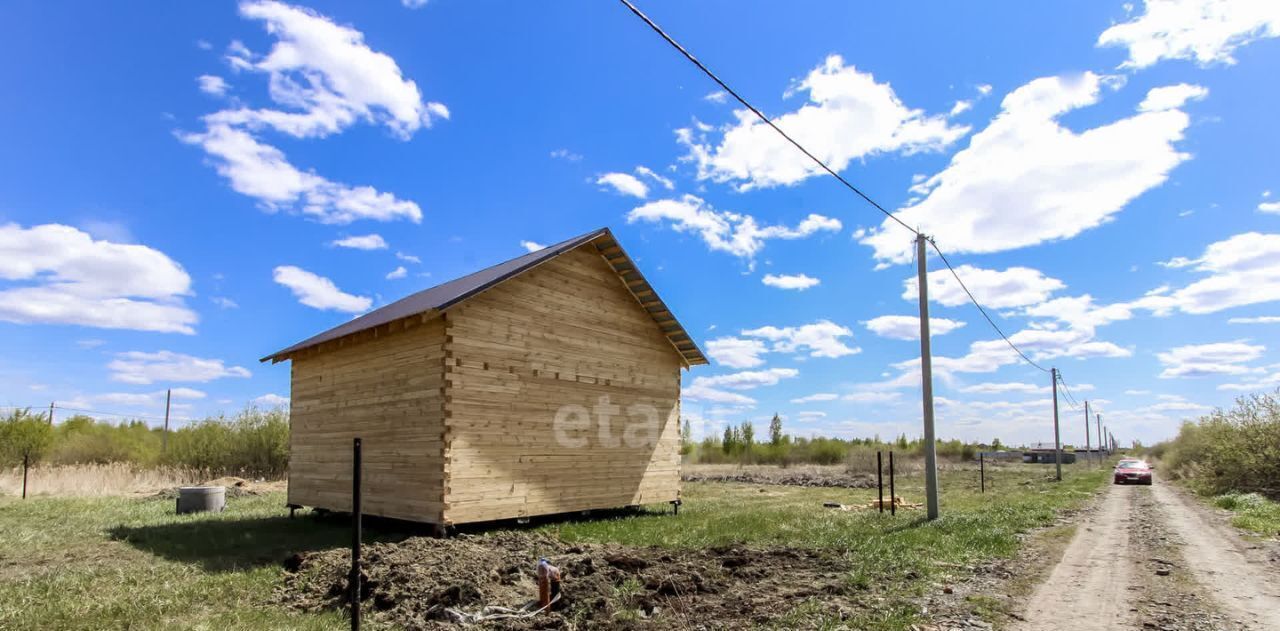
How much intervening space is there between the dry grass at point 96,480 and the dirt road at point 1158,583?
86.4ft

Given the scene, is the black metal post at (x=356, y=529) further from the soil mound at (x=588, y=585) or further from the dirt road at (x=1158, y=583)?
the dirt road at (x=1158, y=583)

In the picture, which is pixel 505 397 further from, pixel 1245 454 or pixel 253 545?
pixel 1245 454

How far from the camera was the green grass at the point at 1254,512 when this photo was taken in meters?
15.1

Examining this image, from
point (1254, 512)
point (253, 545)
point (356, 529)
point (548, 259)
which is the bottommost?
point (1254, 512)

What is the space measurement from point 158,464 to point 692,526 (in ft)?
92.2

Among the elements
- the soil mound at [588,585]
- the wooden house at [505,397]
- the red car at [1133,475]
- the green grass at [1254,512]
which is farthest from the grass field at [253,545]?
the red car at [1133,475]

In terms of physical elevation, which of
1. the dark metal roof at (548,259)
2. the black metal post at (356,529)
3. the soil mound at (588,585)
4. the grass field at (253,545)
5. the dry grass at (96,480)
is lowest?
the dry grass at (96,480)

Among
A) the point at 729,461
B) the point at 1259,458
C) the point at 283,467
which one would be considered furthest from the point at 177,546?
the point at 729,461

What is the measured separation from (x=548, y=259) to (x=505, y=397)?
2.98 meters

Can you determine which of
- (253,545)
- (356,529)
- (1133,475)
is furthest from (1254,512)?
(253,545)

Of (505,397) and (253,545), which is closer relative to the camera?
(253,545)

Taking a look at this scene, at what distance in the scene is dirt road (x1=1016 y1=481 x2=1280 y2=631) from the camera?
723cm

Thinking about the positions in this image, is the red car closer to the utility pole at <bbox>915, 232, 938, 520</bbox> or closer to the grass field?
the grass field

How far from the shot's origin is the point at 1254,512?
18.5m
